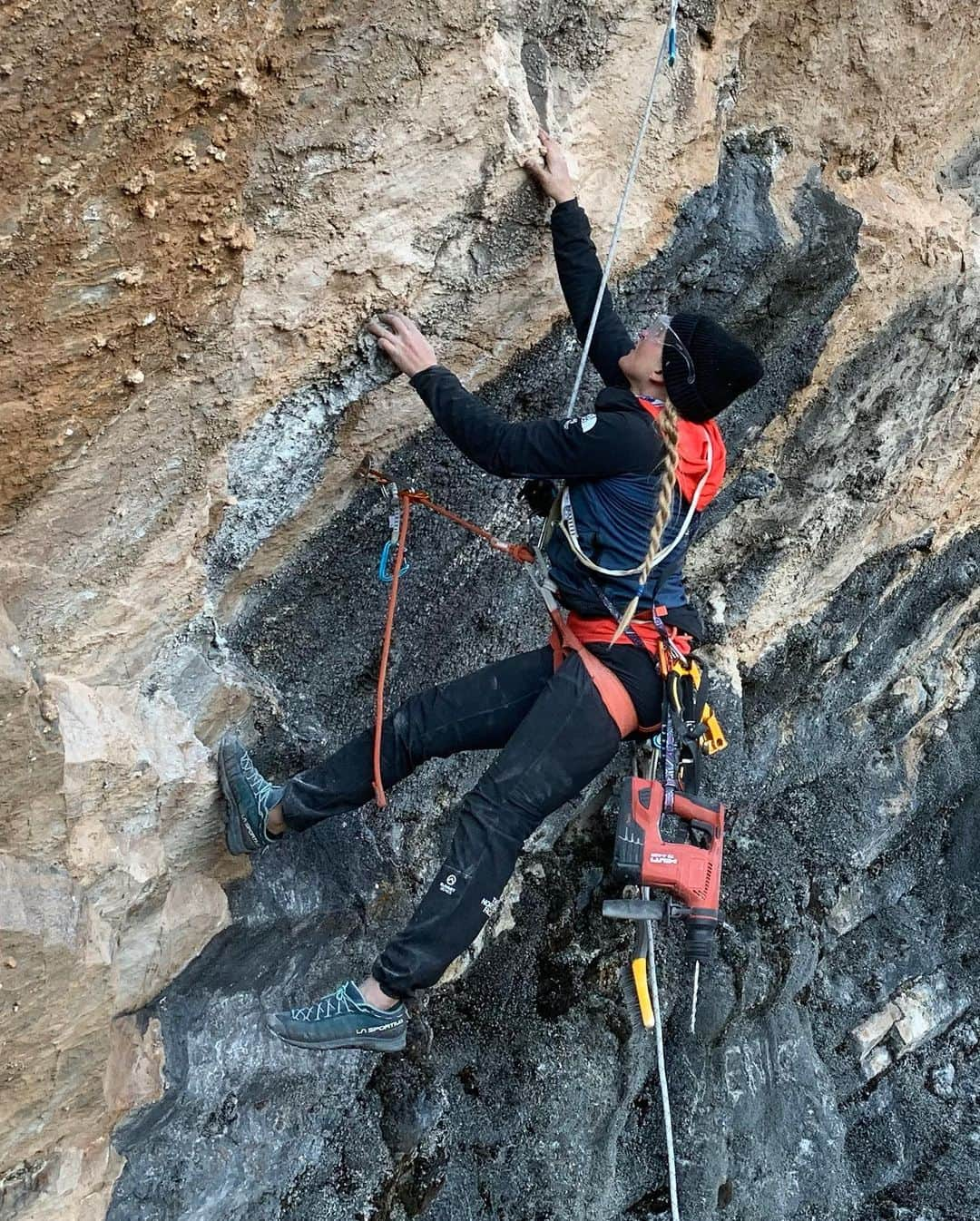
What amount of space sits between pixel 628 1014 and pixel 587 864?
28.3 inches

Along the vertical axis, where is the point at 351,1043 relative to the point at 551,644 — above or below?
below

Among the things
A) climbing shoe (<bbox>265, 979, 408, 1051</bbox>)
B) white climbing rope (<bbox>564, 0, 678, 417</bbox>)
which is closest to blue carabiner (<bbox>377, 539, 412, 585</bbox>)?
white climbing rope (<bbox>564, 0, 678, 417</bbox>)

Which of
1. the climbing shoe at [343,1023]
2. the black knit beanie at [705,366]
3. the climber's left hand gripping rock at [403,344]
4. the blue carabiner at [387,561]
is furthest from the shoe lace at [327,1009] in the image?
the black knit beanie at [705,366]

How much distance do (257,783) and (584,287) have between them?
1.94m

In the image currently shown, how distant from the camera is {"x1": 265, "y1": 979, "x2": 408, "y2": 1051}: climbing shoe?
345cm

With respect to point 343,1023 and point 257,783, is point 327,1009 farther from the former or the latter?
point 257,783

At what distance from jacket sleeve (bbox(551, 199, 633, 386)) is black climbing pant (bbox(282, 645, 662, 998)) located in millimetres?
968

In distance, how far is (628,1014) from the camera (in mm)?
5324

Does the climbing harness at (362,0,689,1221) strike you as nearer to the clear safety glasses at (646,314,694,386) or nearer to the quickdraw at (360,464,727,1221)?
the quickdraw at (360,464,727,1221)

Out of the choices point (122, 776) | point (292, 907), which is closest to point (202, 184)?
point (122, 776)

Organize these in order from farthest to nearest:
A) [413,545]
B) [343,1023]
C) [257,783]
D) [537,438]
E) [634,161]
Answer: [413,545], [257,783], [634,161], [343,1023], [537,438]

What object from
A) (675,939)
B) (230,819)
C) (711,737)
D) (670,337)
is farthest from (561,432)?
(675,939)

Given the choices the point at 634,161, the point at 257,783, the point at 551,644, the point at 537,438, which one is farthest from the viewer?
the point at 551,644

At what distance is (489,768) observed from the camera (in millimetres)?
3594
